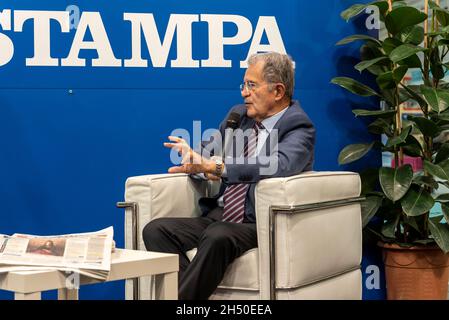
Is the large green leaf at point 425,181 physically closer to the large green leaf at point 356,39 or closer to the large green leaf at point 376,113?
the large green leaf at point 376,113

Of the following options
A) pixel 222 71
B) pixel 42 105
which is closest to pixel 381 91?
pixel 222 71

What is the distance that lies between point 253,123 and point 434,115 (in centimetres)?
105

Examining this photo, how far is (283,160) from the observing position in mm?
3301

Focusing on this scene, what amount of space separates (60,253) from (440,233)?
2162 mm

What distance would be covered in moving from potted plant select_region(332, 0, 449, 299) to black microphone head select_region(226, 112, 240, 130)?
75 centimetres

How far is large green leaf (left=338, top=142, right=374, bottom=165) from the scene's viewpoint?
4145 millimetres

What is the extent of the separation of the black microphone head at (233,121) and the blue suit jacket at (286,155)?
58 millimetres

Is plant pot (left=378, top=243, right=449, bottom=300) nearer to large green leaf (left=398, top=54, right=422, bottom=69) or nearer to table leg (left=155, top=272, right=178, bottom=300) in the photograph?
large green leaf (left=398, top=54, right=422, bottom=69)

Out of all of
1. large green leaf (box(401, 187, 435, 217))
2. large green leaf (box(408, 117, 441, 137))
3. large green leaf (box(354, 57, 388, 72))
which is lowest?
large green leaf (box(401, 187, 435, 217))

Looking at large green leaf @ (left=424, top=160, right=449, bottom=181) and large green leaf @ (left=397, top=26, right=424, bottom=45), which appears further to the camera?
large green leaf @ (left=397, top=26, right=424, bottom=45)

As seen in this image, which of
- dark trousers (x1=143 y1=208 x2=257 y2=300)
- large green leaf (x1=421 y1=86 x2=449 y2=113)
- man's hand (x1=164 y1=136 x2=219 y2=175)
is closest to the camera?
dark trousers (x1=143 y1=208 x2=257 y2=300)

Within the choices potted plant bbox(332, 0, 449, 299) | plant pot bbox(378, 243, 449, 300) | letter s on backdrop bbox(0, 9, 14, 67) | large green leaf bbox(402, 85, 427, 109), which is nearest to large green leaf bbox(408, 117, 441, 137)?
potted plant bbox(332, 0, 449, 299)

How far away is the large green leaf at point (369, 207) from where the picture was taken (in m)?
4.03
